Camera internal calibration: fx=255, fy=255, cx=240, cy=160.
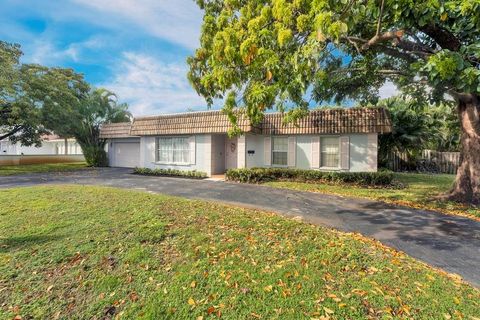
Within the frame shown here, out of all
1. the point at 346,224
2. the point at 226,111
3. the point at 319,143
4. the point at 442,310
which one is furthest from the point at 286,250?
the point at 319,143

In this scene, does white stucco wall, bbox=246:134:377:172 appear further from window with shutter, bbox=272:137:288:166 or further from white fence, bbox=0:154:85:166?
white fence, bbox=0:154:85:166

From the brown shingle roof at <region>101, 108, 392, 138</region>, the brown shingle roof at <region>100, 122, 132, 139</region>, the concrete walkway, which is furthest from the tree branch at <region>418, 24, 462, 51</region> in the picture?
the brown shingle roof at <region>100, 122, 132, 139</region>

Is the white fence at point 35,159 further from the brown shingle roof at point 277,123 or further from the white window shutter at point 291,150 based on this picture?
the white window shutter at point 291,150

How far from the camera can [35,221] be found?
5508 millimetres

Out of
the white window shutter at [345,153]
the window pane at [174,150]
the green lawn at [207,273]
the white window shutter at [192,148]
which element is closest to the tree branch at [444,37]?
the green lawn at [207,273]

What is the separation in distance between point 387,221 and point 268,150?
8691mm

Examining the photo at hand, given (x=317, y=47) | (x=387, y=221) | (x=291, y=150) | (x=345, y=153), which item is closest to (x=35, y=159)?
(x=291, y=150)

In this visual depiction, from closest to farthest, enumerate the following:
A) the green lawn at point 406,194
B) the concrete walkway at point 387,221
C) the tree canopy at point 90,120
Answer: the concrete walkway at point 387,221 < the green lawn at point 406,194 < the tree canopy at point 90,120

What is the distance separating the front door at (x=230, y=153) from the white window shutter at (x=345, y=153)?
6.34 m

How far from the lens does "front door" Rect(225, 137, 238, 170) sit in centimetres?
1609

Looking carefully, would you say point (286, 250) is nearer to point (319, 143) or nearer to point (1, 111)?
point (319, 143)

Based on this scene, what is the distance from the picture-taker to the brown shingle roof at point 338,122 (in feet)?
38.9

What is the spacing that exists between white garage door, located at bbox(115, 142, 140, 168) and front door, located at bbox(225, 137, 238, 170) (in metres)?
8.68

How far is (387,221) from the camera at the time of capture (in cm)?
613
